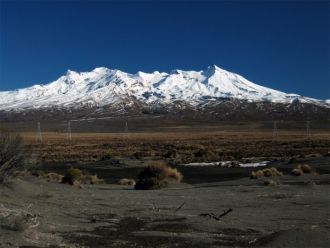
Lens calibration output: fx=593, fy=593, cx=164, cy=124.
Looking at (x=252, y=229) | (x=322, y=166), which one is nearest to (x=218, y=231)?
(x=252, y=229)

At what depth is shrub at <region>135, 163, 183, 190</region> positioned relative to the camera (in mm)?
25953

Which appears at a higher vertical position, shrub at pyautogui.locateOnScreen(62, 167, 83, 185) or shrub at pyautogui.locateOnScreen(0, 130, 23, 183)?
shrub at pyautogui.locateOnScreen(0, 130, 23, 183)

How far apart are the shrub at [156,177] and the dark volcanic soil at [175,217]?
1685mm

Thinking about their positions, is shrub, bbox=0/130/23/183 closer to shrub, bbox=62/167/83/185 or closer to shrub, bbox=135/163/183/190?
shrub, bbox=135/163/183/190

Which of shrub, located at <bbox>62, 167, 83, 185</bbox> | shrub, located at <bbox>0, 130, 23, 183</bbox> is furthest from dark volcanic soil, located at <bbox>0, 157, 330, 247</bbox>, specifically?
shrub, located at <bbox>62, 167, 83, 185</bbox>

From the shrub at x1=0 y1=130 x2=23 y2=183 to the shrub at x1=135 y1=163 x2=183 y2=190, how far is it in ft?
23.4

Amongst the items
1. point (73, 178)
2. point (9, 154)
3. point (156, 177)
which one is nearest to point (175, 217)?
point (9, 154)

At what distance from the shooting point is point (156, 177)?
28188 mm

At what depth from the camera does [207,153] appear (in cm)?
5728

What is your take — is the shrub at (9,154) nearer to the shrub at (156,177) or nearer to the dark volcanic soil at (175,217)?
the dark volcanic soil at (175,217)

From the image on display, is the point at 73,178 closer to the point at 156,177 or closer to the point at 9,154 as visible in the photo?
the point at 156,177

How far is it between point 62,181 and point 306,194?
41.5ft

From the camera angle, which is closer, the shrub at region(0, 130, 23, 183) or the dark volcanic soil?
the dark volcanic soil

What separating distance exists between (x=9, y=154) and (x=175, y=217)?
21.4ft
